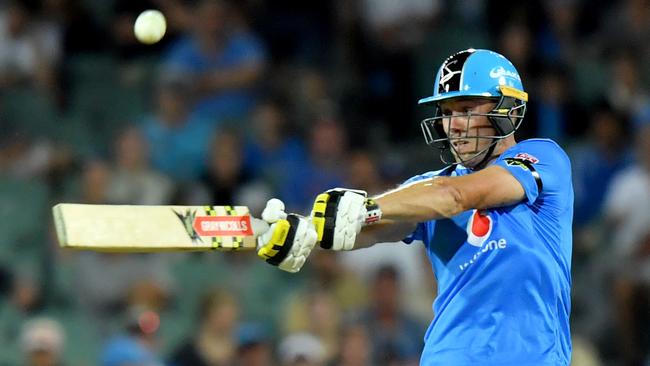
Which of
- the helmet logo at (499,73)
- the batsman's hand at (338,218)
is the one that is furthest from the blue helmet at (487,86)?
the batsman's hand at (338,218)

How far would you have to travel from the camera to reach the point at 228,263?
32.9 ft

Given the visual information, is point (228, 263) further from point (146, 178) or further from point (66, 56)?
point (66, 56)

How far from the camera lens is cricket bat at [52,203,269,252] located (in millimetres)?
4340

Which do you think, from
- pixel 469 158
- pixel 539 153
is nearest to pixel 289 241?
pixel 469 158

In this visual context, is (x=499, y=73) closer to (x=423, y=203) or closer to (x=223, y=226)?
A: (x=423, y=203)

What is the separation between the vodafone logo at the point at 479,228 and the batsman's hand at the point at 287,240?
2.96ft

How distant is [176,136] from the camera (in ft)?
35.3

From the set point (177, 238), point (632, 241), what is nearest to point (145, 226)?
point (177, 238)

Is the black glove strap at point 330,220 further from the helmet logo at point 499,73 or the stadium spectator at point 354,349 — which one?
the stadium spectator at point 354,349

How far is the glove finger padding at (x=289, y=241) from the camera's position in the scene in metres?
4.51

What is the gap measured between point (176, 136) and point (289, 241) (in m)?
6.41

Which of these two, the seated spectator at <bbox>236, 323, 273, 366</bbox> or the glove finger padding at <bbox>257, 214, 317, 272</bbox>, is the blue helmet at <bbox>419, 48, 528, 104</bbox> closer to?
the glove finger padding at <bbox>257, 214, 317, 272</bbox>

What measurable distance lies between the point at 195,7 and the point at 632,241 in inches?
186

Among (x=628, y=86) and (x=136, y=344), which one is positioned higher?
(x=628, y=86)
